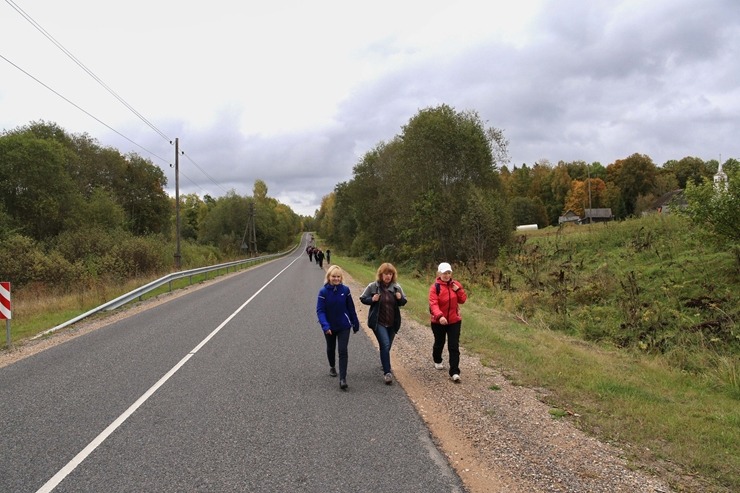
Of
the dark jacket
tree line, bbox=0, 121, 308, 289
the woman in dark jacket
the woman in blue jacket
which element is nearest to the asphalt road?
the woman in dark jacket

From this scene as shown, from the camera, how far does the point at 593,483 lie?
371 centimetres

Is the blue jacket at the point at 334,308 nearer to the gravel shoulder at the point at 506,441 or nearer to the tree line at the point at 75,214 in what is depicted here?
the gravel shoulder at the point at 506,441

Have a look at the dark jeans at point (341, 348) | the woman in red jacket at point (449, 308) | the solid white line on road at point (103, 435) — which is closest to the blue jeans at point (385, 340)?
the dark jeans at point (341, 348)

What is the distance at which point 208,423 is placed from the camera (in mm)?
5070

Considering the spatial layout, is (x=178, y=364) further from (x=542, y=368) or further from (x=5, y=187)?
(x=5, y=187)

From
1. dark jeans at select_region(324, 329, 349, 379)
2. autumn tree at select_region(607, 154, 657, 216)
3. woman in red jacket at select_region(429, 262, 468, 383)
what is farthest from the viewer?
autumn tree at select_region(607, 154, 657, 216)

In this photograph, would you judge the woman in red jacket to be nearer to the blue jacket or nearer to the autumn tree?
the blue jacket

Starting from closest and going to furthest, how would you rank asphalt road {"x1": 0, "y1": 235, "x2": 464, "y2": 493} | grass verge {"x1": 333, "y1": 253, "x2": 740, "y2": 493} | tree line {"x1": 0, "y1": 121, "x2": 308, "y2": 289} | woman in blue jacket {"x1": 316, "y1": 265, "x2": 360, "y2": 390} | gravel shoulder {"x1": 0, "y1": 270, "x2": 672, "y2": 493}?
gravel shoulder {"x1": 0, "y1": 270, "x2": 672, "y2": 493} < asphalt road {"x1": 0, "y1": 235, "x2": 464, "y2": 493} < grass verge {"x1": 333, "y1": 253, "x2": 740, "y2": 493} < woman in blue jacket {"x1": 316, "y1": 265, "x2": 360, "y2": 390} < tree line {"x1": 0, "y1": 121, "x2": 308, "y2": 289}

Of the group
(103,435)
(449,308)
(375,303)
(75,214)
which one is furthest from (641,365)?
(75,214)

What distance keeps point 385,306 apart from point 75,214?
134 ft

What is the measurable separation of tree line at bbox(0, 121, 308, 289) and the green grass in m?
18.4

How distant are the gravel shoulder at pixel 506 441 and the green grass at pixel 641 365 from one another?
26 centimetres

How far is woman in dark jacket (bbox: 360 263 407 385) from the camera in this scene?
259 inches

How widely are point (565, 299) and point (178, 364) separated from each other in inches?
486
